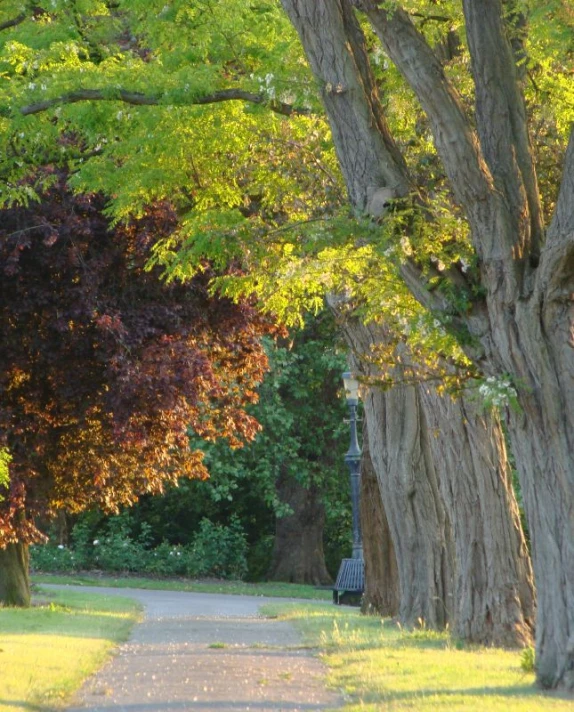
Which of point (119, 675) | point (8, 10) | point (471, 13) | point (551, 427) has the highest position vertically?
point (8, 10)

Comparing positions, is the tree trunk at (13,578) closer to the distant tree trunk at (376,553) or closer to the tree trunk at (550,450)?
the distant tree trunk at (376,553)

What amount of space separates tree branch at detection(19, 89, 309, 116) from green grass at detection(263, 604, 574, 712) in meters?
5.66

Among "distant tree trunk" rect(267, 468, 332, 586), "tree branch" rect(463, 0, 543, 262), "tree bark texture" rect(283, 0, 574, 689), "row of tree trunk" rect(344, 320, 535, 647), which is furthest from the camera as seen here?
"distant tree trunk" rect(267, 468, 332, 586)

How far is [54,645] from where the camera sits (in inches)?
601

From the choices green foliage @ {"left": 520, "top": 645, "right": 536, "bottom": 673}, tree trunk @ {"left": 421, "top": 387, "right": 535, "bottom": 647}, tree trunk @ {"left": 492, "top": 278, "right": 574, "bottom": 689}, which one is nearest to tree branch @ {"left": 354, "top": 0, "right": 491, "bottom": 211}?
tree trunk @ {"left": 492, "top": 278, "right": 574, "bottom": 689}

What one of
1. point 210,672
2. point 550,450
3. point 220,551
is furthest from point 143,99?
point 220,551

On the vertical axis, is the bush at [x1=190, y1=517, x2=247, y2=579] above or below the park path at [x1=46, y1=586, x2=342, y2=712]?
above

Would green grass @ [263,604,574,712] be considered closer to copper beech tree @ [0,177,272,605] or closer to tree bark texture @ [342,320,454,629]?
tree bark texture @ [342,320,454,629]

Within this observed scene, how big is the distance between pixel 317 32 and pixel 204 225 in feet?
10.5

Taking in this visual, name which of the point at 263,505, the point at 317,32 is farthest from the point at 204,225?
the point at 263,505

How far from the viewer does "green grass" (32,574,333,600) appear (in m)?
34.8

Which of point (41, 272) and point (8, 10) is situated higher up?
point (8, 10)

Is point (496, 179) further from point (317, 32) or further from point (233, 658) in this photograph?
point (233, 658)

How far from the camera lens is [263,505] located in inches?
1784
